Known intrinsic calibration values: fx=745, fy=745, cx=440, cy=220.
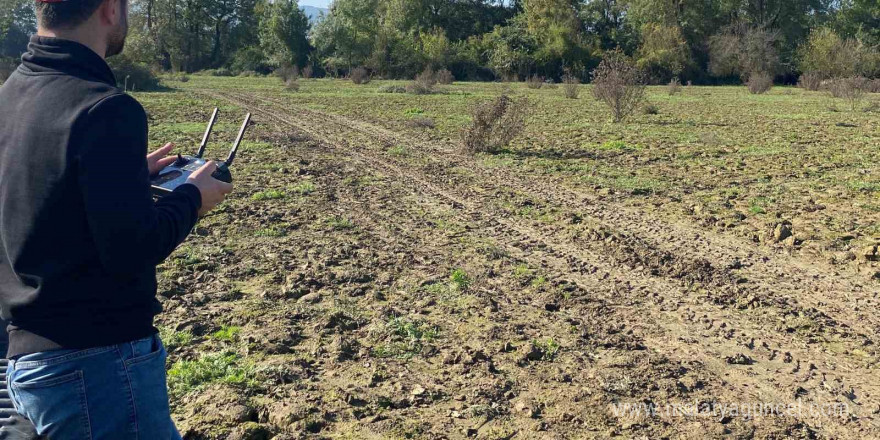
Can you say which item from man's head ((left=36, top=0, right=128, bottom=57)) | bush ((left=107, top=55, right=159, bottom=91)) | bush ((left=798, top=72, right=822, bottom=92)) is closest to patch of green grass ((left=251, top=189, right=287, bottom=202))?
man's head ((left=36, top=0, right=128, bottom=57))

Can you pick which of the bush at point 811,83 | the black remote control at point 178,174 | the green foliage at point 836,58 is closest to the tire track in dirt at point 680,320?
the black remote control at point 178,174

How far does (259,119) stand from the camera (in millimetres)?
18656

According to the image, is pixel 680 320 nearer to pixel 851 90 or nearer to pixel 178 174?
pixel 178 174

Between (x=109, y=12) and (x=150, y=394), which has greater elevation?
(x=109, y=12)

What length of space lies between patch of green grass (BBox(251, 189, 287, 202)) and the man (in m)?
7.53

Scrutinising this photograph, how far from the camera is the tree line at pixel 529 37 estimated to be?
48750mm

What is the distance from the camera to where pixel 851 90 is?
26875 millimetres

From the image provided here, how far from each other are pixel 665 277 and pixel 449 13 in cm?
5832

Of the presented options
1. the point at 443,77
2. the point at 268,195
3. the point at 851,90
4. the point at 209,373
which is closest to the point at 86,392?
the point at 209,373

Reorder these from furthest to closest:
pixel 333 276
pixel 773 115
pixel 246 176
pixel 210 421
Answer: pixel 773 115, pixel 246 176, pixel 333 276, pixel 210 421

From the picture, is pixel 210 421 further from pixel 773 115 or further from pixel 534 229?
pixel 773 115

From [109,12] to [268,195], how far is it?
25.3 feet

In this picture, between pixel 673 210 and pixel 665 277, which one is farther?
pixel 673 210

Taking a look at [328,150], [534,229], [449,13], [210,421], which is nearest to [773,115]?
[328,150]
